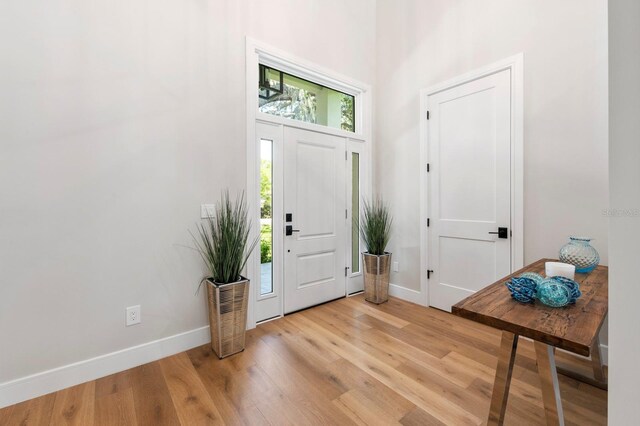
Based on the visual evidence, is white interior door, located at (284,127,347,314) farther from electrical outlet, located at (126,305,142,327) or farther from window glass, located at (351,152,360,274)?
electrical outlet, located at (126,305,142,327)

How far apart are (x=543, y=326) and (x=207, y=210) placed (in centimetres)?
224

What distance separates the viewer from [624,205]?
392 millimetres

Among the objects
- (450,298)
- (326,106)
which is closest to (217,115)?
(326,106)

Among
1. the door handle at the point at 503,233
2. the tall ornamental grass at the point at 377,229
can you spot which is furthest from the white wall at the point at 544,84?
the tall ornamental grass at the point at 377,229

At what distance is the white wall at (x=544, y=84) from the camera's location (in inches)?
82.9

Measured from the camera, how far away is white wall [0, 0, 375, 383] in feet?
5.65

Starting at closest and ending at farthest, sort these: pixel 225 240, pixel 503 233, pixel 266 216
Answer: pixel 225 240 → pixel 503 233 → pixel 266 216

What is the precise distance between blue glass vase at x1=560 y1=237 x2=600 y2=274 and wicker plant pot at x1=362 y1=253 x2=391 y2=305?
1.61 m

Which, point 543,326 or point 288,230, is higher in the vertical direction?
point 288,230

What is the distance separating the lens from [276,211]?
286 centimetres

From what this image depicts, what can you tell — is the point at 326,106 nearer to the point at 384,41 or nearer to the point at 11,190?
the point at 384,41

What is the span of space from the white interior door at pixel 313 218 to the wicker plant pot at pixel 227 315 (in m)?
0.73

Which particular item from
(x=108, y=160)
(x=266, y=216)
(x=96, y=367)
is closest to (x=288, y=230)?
(x=266, y=216)

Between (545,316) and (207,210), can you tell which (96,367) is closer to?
(207,210)
